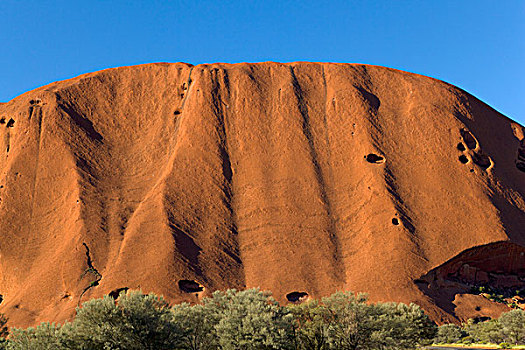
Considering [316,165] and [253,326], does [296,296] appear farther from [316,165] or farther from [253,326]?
[253,326]

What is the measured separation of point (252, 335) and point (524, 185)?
144 ft

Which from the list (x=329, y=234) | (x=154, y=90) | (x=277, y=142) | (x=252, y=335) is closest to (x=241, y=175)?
(x=277, y=142)

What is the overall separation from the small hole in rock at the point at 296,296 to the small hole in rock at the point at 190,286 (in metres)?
6.94

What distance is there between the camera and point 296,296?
46.7m

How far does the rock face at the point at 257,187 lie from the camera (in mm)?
47594

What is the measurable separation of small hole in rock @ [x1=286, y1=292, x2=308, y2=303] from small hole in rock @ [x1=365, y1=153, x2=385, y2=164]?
1672cm

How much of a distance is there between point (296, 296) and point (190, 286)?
848 cm

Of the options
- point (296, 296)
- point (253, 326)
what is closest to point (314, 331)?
point (253, 326)

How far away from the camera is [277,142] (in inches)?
2290

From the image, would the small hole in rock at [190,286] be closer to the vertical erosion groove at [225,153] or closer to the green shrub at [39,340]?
the vertical erosion groove at [225,153]

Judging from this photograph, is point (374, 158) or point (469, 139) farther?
point (469, 139)

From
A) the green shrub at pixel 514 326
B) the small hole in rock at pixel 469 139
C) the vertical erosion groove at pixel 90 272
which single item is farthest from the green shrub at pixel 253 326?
the small hole in rock at pixel 469 139

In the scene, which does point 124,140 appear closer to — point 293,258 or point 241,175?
point 241,175

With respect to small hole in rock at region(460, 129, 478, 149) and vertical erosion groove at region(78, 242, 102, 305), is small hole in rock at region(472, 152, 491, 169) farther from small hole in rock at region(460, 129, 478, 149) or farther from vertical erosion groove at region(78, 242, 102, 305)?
vertical erosion groove at region(78, 242, 102, 305)
